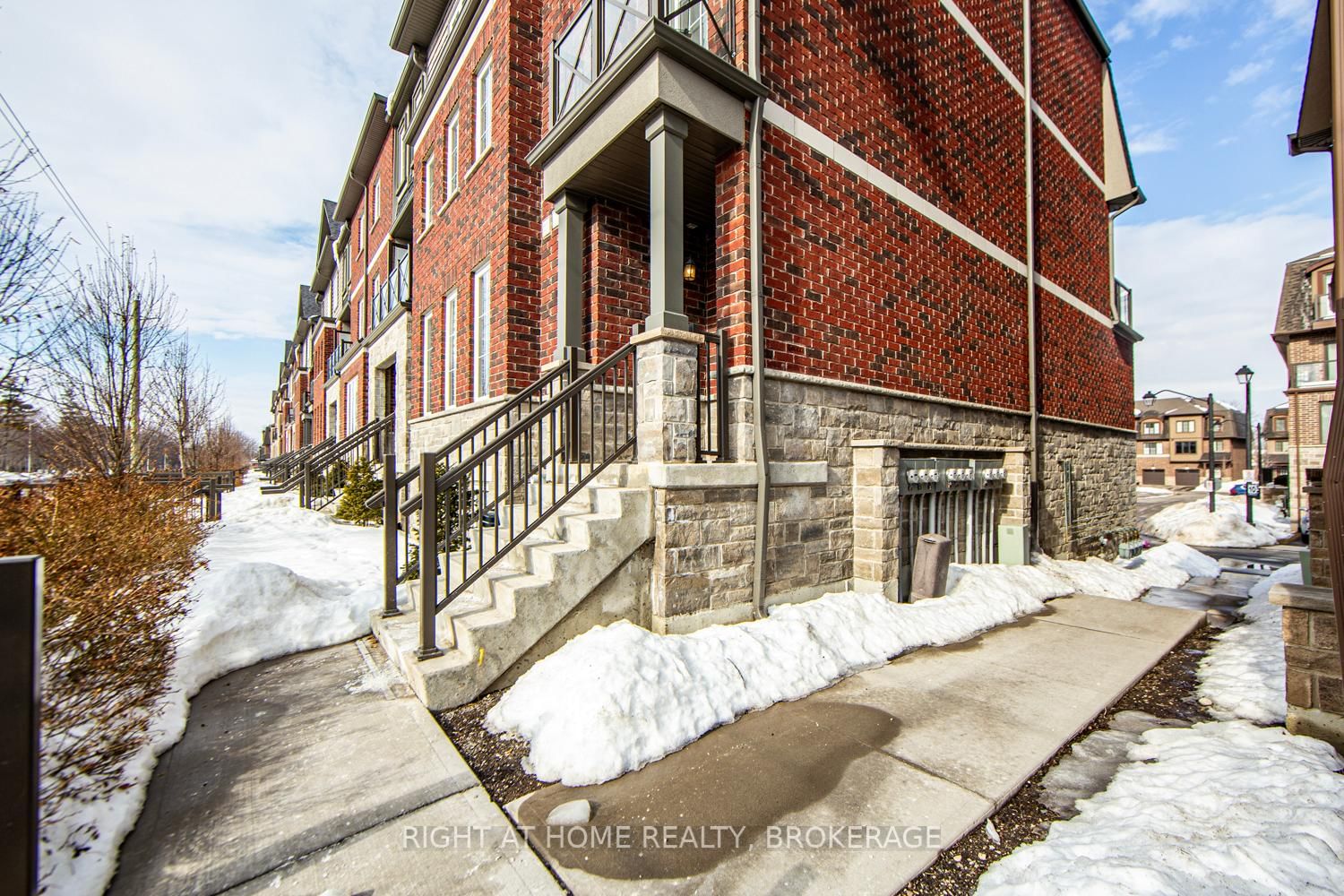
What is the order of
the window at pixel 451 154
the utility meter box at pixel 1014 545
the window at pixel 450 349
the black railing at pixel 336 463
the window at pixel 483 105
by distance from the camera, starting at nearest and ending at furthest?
the utility meter box at pixel 1014 545 < the window at pixel 483 105 < the window at pixel 450 349 < the window at pixel 451 154 < the black railing at pixel 336 463

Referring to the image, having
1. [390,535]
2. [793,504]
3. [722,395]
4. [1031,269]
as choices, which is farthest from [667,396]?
[1031,269]

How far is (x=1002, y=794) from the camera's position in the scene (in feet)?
8.75

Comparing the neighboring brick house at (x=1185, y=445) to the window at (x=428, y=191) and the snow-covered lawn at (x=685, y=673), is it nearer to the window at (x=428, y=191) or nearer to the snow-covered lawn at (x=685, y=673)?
the snow-covered lawn at (x=685, y=673)

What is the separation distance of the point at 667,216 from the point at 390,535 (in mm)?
3489

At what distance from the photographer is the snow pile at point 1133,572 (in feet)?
25.5

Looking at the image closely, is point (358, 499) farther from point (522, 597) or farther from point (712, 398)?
point (712, 398)

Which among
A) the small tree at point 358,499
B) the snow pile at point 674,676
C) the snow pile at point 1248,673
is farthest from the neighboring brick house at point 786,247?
the snow pile at point 1248,673

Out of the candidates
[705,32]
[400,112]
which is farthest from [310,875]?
[400,112]

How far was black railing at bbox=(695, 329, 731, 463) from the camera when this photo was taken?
480 cm

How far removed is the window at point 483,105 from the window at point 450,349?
2.29 m

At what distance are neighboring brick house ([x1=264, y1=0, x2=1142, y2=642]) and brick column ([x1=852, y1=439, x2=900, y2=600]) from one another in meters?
0.03

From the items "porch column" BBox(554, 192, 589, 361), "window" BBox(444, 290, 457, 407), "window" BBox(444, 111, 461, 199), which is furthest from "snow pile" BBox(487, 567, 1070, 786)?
"window" BBox(444, 111, 461, 199)

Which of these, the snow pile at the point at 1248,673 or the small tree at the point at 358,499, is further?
the small tree at the point at 358,499

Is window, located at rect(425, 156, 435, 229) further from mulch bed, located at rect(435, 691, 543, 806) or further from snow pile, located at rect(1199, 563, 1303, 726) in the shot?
→ snow pile, located at rect(1199, 563, 1303, 726)
